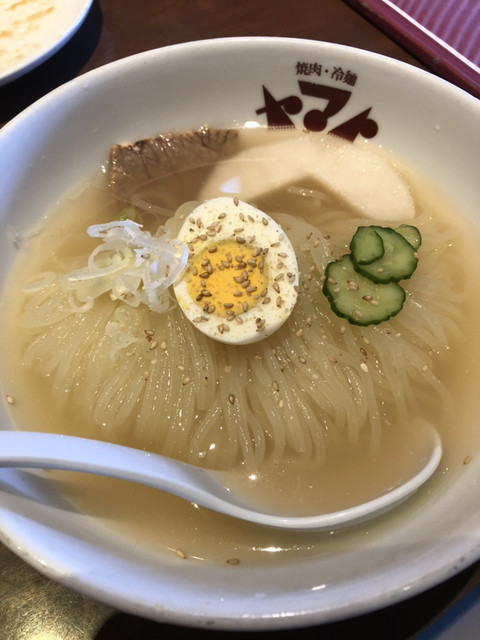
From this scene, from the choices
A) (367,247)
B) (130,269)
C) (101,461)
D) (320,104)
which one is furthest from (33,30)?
(101,461)

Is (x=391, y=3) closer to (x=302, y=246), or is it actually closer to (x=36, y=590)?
(x=302, y=246)

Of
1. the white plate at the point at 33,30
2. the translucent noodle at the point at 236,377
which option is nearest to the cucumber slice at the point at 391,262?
the translucent noodle at the point at 236,377

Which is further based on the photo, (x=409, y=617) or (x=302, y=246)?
(x=302, y=246)

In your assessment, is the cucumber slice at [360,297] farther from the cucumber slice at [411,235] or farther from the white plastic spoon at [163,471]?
the white plastic spoon at [163,471]

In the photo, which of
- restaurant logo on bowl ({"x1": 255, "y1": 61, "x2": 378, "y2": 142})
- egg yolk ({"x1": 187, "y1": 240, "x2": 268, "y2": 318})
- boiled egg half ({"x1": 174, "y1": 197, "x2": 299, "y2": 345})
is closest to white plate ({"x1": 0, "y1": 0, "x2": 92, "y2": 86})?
restaurant logo on bowl ({"x1": 255, "y1": 61, "x2": 378, "y2": 142})

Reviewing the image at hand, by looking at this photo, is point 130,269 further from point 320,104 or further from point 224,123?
point 320,104

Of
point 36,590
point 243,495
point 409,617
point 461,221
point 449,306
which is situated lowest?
point 36,590

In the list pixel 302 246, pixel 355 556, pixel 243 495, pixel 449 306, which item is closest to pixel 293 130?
pixel 302 246
